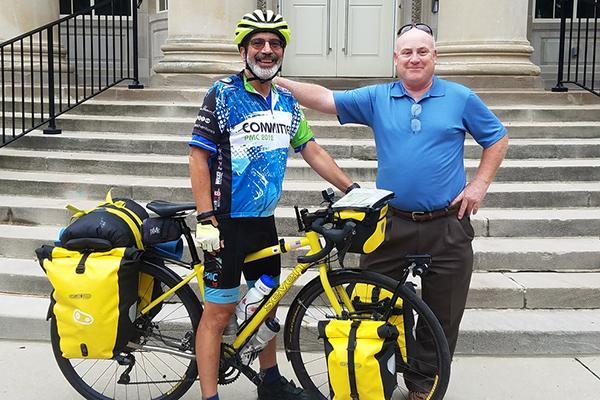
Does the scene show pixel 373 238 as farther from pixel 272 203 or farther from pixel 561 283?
pixel 561 283

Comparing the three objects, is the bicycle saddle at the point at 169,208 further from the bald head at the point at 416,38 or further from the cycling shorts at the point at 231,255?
the bald head at the point at 416,38

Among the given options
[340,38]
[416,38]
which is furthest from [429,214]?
[340,38]

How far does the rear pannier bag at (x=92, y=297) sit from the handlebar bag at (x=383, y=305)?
43.9 inches

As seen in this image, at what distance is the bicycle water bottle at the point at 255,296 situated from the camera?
336 centimetres

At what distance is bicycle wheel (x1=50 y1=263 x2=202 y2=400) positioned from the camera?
11.5 feet

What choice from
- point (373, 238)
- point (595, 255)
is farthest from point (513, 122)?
point (373, 238)

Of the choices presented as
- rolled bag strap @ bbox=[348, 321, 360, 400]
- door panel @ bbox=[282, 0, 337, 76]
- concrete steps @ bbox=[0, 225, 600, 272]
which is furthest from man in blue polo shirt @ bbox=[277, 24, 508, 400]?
door panel @ bbox=[282, 0, 337, 76]

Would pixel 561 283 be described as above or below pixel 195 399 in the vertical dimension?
above

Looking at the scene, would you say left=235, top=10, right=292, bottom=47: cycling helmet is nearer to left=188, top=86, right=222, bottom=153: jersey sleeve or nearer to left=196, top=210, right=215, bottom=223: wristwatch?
left=188, top=86, right=222, bottom=153: jersey sleeve

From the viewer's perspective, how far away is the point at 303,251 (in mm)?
5121

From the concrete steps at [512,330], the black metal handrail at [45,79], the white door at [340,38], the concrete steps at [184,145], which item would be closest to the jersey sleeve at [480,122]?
the concrete steps at [512,330]

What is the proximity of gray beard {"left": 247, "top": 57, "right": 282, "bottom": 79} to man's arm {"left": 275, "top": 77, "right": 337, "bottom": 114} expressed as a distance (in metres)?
0.43

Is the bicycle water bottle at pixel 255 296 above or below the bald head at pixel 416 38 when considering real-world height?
below

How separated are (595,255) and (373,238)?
2905 mm
